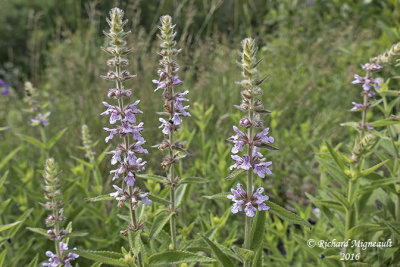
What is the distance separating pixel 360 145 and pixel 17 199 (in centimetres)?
233

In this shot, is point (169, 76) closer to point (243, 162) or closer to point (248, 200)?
point (243, 162)

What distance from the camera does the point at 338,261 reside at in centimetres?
218

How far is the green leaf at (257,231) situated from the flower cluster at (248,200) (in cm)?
17

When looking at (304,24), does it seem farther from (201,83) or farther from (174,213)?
(174,213)

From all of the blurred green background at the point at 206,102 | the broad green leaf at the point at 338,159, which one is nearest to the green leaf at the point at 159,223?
the blurred green background at the point at 206,102

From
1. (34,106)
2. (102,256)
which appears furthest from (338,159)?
(34,106)

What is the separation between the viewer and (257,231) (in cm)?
167

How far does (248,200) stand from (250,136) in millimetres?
270

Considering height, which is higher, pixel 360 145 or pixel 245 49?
pixel 245 49

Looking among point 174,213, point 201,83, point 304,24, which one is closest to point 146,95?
point 201,83

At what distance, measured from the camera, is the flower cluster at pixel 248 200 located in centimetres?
149

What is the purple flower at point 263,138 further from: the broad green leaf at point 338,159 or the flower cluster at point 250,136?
the broad green leaf at point 338,159

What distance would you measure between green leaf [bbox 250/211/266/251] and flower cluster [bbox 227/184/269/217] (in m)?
0.17

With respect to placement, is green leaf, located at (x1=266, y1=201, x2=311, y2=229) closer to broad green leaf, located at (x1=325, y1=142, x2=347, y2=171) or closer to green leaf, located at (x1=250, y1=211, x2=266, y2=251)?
green leaf, located at (x1=250, y1=211, x2=266, y2=251)
